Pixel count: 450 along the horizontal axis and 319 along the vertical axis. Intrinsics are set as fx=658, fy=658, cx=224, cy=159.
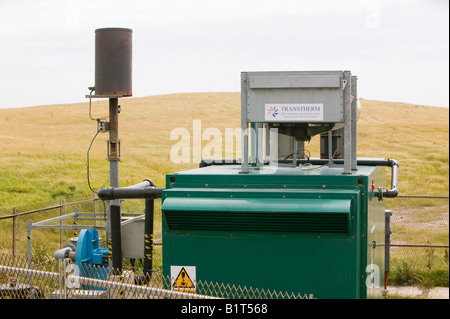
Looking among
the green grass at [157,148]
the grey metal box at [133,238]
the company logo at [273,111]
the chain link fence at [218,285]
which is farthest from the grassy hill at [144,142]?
the company logo at [273,111]

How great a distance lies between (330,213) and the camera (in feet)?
22.8

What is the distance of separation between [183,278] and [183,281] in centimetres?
3

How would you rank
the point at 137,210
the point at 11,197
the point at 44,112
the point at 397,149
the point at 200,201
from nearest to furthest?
the point at 200,201
the point at 137,210
the point at 11,197
the point at 397,149
the point at 44,112

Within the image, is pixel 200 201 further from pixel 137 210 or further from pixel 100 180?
pixel 100 180

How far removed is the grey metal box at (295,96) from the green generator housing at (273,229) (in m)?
0.67

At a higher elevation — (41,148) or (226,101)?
(226,101)

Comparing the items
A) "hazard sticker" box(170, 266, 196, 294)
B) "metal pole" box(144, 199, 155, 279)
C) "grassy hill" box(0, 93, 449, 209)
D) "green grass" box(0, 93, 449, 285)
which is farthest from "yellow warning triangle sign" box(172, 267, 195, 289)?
"grassy hill" box(0, 93, 449, 209)

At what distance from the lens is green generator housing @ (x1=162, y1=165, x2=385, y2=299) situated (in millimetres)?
7129

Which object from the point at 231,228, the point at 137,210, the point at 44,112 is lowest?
the point at 137,210

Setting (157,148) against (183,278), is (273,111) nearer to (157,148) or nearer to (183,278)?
(183,278)

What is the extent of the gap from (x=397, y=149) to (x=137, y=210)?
2608 centimetres

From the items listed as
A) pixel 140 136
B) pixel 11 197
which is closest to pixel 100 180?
pixel 11 197

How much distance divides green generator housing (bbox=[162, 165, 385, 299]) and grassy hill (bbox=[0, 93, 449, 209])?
20.4 meters

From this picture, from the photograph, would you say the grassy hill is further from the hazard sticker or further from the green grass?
the hazard sticker
